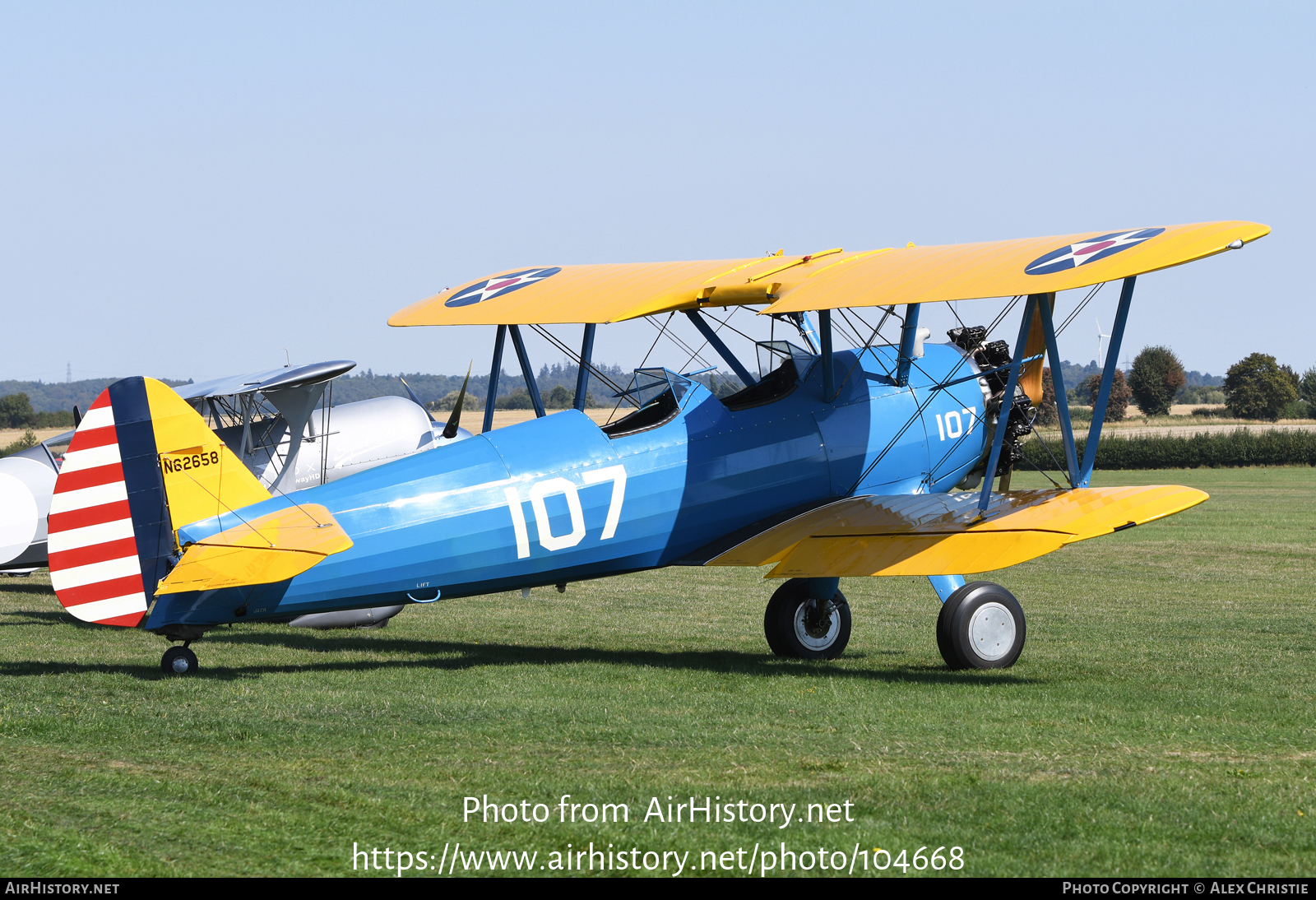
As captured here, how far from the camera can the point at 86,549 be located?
24.5ft

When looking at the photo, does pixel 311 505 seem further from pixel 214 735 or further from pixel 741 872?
pixel 741 872

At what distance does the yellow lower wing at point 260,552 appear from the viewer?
24.4 ft

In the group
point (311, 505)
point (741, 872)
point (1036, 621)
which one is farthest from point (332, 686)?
point (1036, 621)

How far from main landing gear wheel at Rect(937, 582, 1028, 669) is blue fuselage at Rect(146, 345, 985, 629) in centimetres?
142

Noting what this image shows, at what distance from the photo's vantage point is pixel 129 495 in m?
7.61

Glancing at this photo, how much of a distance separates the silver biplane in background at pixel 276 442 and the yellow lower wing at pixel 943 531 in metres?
4.25

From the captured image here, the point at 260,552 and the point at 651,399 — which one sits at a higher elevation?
the point at 651,399

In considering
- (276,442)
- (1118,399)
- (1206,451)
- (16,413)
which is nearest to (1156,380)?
(1118,399)

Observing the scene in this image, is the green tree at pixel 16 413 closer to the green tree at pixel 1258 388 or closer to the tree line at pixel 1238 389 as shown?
the tree line at pixel 1238 389

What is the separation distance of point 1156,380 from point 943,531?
273 ft

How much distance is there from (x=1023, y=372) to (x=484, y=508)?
5119 millimetres

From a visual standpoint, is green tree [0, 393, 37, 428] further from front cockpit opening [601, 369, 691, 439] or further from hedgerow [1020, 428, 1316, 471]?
front cockpit opening [601, 369, 691, 439]

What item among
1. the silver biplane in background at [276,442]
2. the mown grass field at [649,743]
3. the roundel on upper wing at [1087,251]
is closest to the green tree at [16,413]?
the silver biplane in background at [276,442]

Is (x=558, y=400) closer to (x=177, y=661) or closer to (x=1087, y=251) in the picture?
(x=177, y=661)
